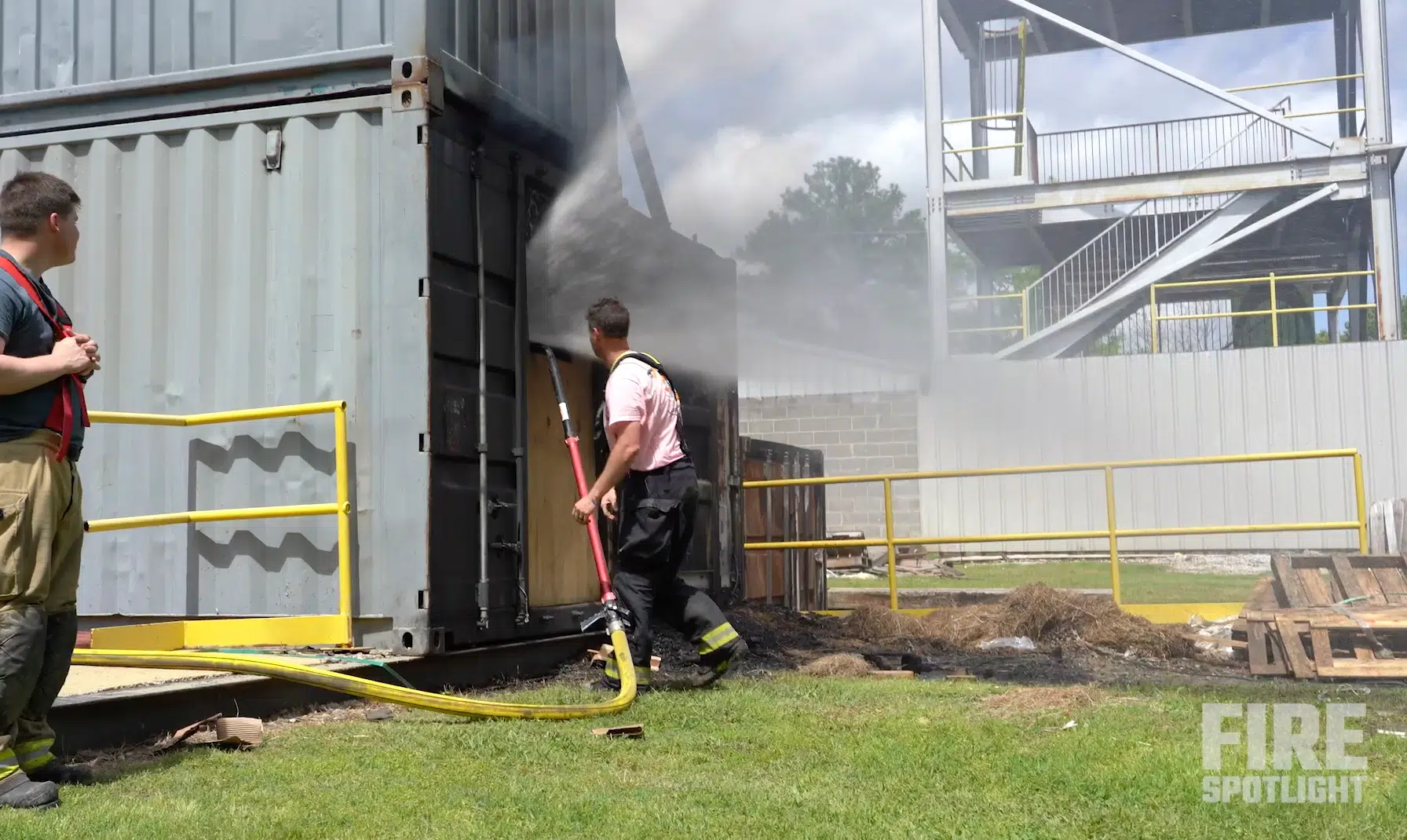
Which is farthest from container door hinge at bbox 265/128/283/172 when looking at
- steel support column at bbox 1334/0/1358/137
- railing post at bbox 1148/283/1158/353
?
steel support column at bbox 1334/0/1358/137

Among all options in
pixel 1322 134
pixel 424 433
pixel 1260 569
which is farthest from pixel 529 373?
pixel 1322 134

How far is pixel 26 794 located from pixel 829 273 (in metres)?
6.98

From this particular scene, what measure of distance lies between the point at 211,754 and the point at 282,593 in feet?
6.19

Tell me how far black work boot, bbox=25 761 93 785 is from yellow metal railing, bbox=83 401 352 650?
1904 mm

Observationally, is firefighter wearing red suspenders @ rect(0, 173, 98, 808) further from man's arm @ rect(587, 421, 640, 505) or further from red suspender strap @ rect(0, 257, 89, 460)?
man's arm @ rect(587, 421, 640, 505)

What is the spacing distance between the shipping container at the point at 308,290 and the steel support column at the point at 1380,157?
17.2 metres

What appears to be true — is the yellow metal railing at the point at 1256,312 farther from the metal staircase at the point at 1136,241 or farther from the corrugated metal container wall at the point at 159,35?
the corrugated metal container wall at the point at 159,35

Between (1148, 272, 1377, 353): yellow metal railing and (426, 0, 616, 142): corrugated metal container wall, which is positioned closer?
(426, 0, 616, 142): corrugated metal container wall

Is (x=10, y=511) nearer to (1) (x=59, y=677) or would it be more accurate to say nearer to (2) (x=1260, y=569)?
(1) (x=59, y=677)

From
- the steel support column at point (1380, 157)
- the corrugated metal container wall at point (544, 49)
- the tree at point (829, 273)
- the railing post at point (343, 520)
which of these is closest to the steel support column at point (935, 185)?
the steel support column at point (1380, 157)

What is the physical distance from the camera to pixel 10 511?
357 cm

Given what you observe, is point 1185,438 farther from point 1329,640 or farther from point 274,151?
point 274,151

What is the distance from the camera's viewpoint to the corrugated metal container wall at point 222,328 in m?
6.09

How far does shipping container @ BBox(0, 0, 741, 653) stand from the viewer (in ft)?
19.6
